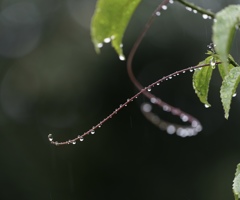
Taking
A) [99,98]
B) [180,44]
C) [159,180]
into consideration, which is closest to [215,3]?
[180,44]

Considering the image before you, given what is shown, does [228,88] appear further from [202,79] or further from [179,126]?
[179,126]

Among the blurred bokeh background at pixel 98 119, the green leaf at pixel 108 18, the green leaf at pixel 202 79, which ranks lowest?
the blurred bokeh background at pixel 98 119

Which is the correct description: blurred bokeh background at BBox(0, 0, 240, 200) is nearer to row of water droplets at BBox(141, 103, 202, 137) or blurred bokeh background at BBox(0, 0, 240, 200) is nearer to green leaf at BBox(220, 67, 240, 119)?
row of water droplets at BBox(141, 103, 202, 137)

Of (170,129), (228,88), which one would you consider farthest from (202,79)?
(170,129)

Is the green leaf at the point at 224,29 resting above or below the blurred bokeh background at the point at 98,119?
above

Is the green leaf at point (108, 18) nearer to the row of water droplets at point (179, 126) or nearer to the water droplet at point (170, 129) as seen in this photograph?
the row of water droplets at point (179, 126)

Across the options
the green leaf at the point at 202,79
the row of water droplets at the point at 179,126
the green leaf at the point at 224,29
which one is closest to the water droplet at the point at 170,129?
the row of water droplets at the point at 179,126
